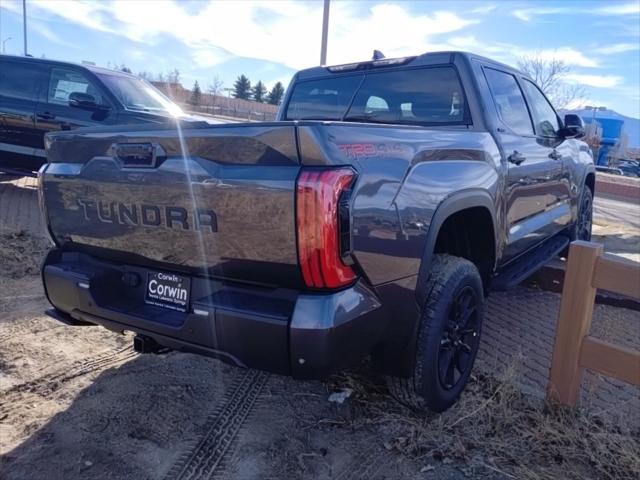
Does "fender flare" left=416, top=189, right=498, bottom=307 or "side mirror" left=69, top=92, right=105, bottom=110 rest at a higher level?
"side mirror" left=69, top=92, right=105, bottom=110

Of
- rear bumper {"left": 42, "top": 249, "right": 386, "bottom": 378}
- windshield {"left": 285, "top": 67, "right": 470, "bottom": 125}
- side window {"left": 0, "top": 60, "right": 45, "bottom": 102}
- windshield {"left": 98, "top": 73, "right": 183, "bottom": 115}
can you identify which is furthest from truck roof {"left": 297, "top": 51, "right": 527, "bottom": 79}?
side window {"left": 0, "top": 60, "right": 45, "bottom": 102}

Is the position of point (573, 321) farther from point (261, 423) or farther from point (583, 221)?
point (583, 221)

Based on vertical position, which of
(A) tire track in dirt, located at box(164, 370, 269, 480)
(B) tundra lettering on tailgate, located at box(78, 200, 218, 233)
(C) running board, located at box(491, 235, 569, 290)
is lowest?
(A) tire track in dirt, located at box(164, 370, 269, 480)

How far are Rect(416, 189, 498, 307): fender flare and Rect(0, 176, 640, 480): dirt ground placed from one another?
0.80m

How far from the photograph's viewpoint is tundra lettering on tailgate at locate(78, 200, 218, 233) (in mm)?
2291

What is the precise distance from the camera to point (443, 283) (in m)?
2.82

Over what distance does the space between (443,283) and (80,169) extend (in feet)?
6.34

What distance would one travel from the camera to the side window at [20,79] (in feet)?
25.4

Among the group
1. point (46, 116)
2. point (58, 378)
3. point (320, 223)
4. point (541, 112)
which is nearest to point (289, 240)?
point (320, 223)

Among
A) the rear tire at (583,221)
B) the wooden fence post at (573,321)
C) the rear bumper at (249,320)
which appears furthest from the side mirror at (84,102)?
the wooden fence post at (573,321)

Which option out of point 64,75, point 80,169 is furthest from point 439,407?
point 64,75

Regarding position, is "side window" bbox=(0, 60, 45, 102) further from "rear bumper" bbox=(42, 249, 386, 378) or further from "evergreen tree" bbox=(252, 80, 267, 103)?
"evergreen tree" bbox=(252, 80, 267, 103)

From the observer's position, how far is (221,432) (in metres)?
2.79

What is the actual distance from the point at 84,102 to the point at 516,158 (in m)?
5.84
